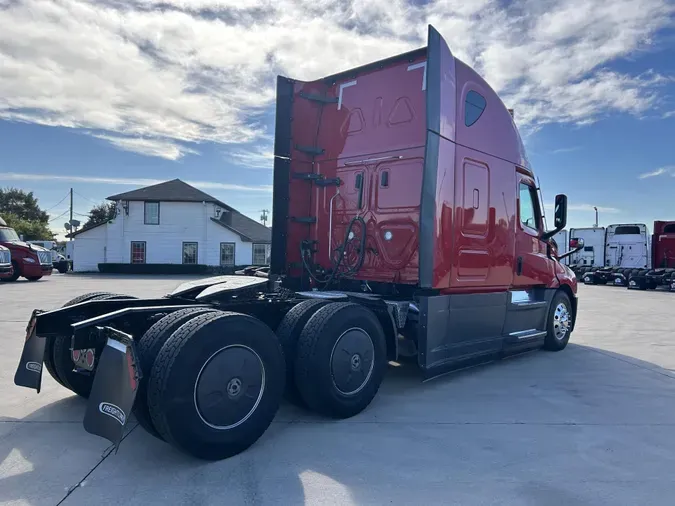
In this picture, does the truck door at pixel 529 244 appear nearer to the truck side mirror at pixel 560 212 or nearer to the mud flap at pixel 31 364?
the truck side mirror at pixel 560 212

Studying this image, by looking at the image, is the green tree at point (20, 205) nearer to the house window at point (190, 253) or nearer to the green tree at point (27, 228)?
the green tree at point (27, 228)

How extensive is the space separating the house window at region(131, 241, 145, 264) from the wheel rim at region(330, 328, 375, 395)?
3223cm

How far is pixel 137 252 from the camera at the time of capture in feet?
111

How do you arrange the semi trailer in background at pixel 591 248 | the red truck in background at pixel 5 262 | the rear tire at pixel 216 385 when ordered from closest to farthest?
the rear tire at pixel 216 385 < the red truck in background at pixel 5 262 < the semi trailer in background at pixel 591 248

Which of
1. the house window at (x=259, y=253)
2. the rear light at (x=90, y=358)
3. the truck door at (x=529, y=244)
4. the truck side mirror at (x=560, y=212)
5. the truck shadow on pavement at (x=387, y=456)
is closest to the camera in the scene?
the truck shadow on pavement at (x=387, y=456)

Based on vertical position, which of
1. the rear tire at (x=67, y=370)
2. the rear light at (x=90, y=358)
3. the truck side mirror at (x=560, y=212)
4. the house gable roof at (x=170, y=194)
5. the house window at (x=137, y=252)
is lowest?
the rear tire at (x=67, y=370)

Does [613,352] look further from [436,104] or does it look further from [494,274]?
[436,104]

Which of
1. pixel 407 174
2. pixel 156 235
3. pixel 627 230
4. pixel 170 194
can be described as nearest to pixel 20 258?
pixel 156 235

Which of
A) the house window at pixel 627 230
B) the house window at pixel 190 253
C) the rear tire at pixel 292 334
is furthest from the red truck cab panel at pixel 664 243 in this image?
the house window at pixel 190 253

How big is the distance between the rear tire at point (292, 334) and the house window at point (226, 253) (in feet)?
101

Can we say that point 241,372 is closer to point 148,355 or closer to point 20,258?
point 148,355

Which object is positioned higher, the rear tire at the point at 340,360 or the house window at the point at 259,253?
the house window at the point at 259,253

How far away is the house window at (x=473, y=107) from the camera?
552 cm

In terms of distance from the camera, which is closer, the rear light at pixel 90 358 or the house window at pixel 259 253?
the rear light at pixel 90 358
